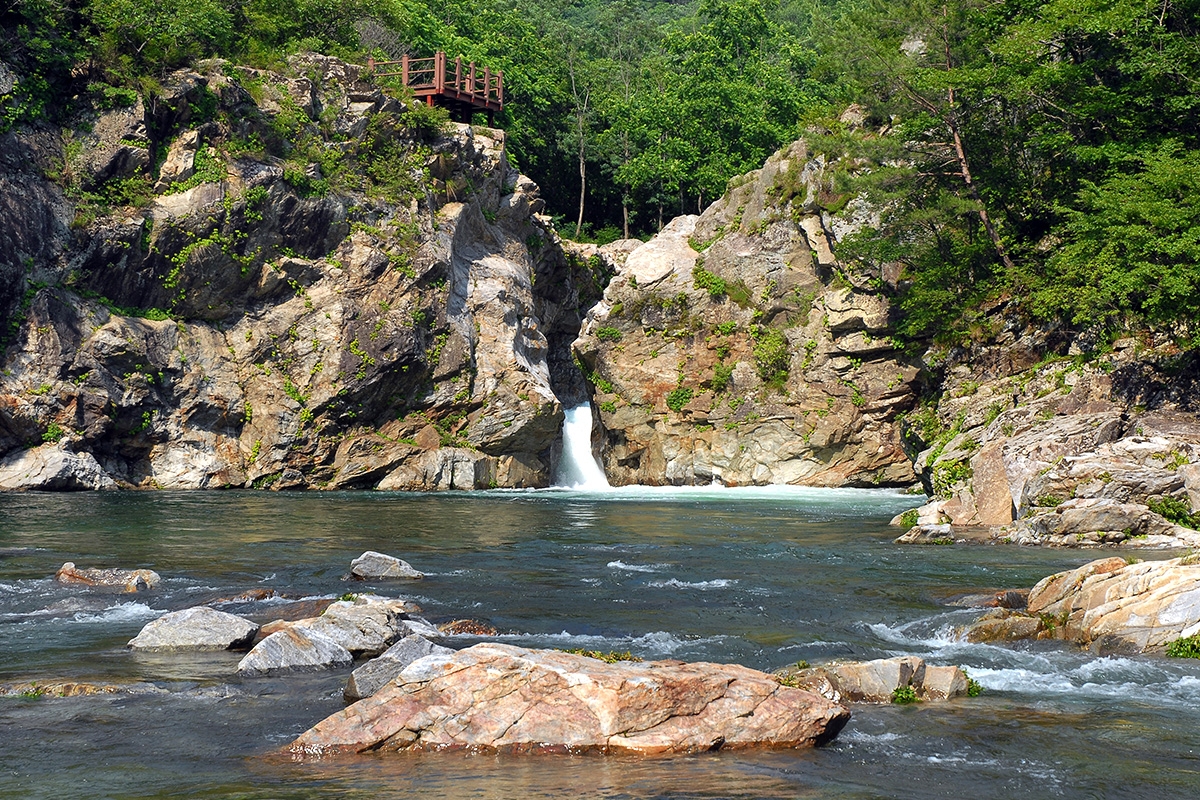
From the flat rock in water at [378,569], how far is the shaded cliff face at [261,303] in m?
20.9

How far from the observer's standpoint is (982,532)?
20.4 metres

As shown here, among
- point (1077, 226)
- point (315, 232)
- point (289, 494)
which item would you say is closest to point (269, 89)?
point (315, 232)

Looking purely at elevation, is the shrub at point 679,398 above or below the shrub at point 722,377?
below

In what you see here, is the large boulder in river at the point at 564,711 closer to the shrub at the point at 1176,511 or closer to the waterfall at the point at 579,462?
the shrub at the point at 1176,511

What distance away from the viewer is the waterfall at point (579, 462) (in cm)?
4478

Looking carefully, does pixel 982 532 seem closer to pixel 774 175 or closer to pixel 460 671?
pixel 460 671

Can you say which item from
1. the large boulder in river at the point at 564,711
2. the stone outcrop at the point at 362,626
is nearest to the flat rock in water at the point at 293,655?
the stone outcrop at the point at 362,626

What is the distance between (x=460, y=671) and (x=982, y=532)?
16075 mm

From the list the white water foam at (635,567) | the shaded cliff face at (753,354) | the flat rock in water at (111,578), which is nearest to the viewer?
the flat rock in water at (111,578)

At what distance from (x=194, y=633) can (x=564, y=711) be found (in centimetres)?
493

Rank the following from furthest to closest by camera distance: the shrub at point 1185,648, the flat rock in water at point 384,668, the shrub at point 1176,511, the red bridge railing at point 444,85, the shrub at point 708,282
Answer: the red bridge railing at point 444,85, the shrub at point 708,282, the shrub at point 1176,511, the shrub at point 1185,648, the flat rock in water at point 384,668

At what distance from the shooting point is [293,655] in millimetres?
9109

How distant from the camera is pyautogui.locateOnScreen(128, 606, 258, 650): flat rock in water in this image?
988 centimetres

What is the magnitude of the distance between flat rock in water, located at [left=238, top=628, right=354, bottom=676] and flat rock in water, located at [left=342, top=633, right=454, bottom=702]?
1.05 m
